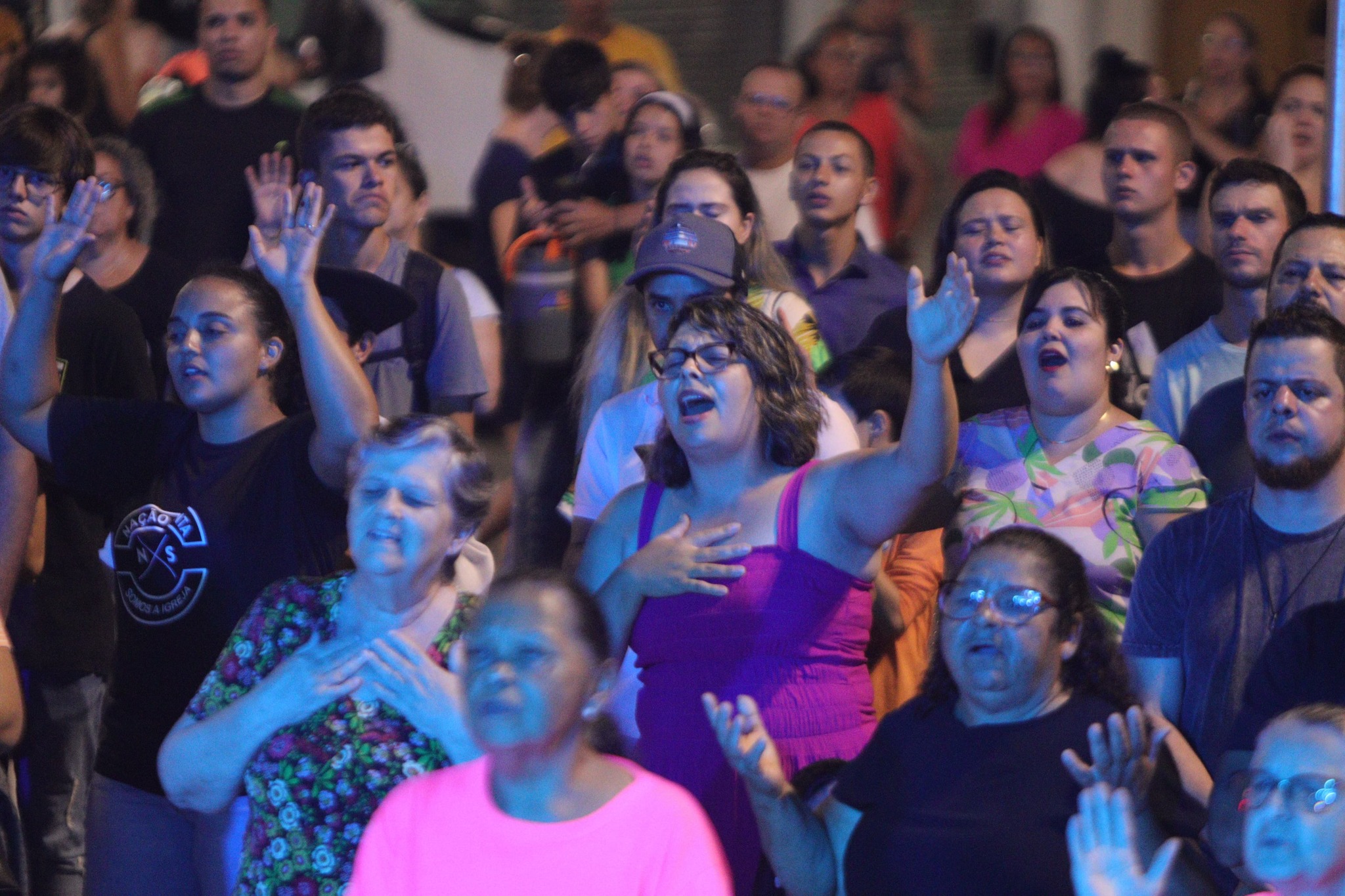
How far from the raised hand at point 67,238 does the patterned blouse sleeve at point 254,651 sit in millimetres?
1218

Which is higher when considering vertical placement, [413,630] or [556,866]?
[413,630]

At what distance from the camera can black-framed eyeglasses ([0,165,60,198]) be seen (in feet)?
15.6

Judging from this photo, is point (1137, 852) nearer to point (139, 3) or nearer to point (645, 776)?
point (645, 776)

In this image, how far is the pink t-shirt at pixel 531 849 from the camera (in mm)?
2584

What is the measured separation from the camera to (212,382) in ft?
12.4

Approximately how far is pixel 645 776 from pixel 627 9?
7.95m

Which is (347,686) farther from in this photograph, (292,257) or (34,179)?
(34,179)

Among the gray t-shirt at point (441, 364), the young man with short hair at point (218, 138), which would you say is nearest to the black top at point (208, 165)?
the young man with short hair at point (218, 138)

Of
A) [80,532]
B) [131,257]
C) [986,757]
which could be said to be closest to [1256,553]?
[986,757]

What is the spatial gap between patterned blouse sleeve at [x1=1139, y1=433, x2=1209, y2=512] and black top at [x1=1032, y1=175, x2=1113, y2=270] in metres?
2.10

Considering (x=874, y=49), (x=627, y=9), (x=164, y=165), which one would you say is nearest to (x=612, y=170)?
(x=164, y=165)

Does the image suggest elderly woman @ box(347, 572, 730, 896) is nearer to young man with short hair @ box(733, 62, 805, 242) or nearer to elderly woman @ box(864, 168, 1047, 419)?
elderly woman @ box(864, 168, 1047, 419)

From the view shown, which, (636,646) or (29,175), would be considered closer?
(636,646)

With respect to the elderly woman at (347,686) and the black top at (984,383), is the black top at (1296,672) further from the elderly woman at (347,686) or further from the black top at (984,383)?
the black top at (984,383)
